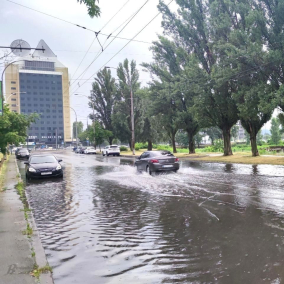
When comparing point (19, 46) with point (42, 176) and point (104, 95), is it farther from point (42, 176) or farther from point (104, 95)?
point (104, 95)

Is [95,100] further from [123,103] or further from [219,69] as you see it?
[219,69]

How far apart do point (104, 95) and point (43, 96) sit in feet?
275

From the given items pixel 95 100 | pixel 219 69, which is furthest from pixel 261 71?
pixel 95 100

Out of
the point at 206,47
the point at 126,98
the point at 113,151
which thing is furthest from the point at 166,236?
the point at 126,98

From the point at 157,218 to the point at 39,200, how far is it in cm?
470

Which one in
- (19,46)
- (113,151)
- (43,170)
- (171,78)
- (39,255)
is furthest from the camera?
(113,151)

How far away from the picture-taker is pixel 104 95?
192 feet

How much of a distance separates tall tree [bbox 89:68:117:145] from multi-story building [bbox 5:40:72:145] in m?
69.2

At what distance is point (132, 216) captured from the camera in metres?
7.27

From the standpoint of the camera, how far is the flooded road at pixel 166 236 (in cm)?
403

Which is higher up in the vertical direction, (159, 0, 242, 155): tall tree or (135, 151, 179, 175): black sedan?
(159, 0, 242, 155): tall tree

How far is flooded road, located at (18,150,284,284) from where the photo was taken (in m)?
4.03

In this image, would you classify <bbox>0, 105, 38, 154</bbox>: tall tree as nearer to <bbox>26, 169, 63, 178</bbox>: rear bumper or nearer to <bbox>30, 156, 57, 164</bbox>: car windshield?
<bbox>30, 156, 57, 164</bbox>: car windshield

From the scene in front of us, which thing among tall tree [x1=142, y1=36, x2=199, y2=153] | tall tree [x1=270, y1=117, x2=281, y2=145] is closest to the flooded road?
tall tree [x1=142, y1=36, x2=199, y2=153]
